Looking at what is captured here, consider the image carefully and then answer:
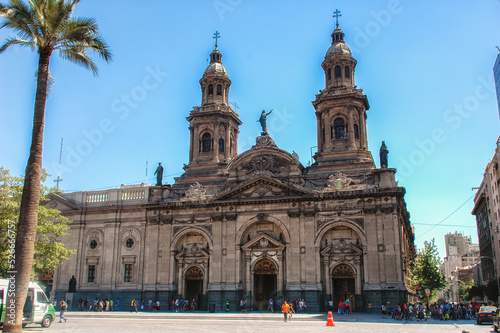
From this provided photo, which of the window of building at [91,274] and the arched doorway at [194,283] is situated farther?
the window of building at [91,274]

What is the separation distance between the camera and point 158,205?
160 ft

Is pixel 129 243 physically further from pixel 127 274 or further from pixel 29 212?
pixel 29 212

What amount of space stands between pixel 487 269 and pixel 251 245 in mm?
52667

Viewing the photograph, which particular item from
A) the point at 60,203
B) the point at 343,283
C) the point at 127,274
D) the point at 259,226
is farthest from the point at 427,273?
the point at 60,203

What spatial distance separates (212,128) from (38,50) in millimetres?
32709

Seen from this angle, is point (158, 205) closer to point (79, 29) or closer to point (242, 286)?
point (242, 286)

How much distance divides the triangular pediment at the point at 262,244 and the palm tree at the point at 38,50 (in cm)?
2602

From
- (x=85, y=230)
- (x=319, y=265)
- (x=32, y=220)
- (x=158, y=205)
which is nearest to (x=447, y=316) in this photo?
(x=319, y=265)

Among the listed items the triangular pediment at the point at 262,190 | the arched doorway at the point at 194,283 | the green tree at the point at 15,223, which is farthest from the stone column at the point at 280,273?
the green tree at the point at 15,223

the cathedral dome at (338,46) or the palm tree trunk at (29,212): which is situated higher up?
the cathedral dome at (338,46)

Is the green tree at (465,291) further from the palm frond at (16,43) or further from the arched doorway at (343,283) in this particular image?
the palm frond at (16,43)

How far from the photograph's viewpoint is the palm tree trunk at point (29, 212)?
19109mm

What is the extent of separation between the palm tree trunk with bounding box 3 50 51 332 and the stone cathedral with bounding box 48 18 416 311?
2602 cm

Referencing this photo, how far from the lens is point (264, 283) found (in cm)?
4584
